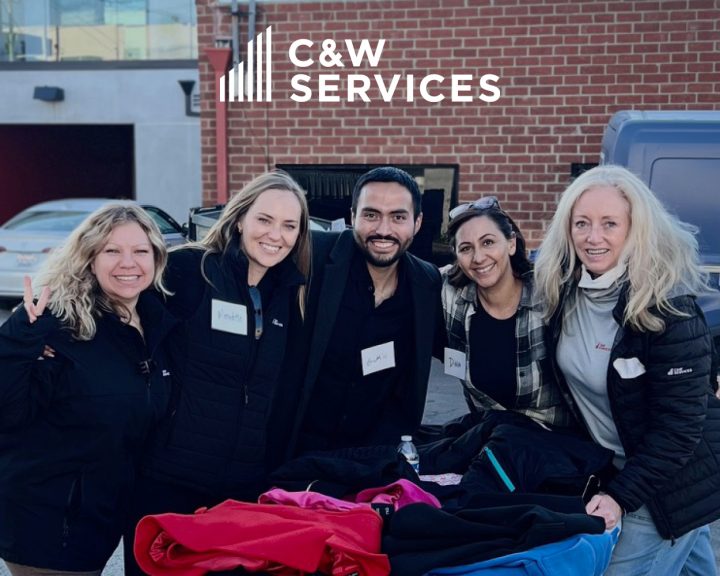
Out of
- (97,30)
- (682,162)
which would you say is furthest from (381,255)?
(97,30)

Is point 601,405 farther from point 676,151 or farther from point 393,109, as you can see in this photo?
point 393,109

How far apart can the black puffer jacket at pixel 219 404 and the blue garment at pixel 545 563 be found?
3.07ft

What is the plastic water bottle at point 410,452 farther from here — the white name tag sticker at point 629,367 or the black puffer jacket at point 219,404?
the white name tag sticker at point 629,367

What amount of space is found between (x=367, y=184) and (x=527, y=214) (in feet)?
22.9

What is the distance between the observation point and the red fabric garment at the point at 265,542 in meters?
2.32

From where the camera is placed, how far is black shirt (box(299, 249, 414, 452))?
338 cm

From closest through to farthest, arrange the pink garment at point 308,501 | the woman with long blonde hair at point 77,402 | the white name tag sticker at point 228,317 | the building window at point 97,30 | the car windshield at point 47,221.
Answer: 1. the pink garment at point 308,501
2. the woman with long blonde hair at point 77,402
3. the white name tag sticker at point 228,317
4. the car windshield at point 47,221
5. the building window at point 97,30

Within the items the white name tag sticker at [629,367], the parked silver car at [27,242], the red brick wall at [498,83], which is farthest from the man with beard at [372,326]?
the parked silver car at [27,242]

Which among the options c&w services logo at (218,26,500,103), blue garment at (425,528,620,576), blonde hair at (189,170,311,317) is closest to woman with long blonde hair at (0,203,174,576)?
blonde hair at (189,170,311,317)

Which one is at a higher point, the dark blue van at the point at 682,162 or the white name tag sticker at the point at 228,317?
the dark blue van at the point at 682,162

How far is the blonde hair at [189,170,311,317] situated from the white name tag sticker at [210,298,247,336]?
25 cm

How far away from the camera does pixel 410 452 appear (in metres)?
3.03

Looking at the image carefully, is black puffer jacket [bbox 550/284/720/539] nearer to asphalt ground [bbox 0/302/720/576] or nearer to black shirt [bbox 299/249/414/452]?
black shirt [bbox 299/249/414/452]

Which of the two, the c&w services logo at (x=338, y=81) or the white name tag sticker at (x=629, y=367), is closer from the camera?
the white name tag sticker at (x=629, y=367)
